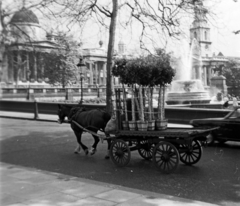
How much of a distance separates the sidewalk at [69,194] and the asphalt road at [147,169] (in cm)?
57

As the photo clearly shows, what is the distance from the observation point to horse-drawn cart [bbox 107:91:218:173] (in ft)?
27.1

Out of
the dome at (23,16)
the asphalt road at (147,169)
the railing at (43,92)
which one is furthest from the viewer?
the railing at (43,92)

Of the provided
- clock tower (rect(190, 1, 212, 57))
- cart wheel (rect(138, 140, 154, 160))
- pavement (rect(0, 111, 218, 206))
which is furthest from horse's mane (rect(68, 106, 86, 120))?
clock tower (rect(190, 1, 212, 57))

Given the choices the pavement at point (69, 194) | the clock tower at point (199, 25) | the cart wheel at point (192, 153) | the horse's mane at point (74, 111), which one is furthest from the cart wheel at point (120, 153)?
the clock tower at point (199, 25)

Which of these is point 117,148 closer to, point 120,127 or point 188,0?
point 120,127

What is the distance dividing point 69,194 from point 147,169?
308 centimetres

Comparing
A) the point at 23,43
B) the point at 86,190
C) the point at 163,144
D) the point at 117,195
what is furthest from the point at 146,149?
the point at 23,43

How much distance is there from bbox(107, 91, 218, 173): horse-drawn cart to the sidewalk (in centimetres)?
176

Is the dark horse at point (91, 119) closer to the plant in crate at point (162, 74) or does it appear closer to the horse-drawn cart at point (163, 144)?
the horse-drawn cart at point (163, 144)

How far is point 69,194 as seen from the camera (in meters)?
6.47

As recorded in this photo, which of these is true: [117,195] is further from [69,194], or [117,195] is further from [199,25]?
[199,25]

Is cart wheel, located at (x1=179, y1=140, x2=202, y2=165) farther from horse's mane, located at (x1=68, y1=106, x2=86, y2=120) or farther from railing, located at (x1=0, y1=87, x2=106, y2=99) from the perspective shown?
railing, located at (x1=0, y1=87, x2=106, y2=99)

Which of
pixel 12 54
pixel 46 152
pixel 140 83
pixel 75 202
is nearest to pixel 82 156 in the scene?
pixel 46 152

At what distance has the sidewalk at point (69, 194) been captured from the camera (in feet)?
19.4
